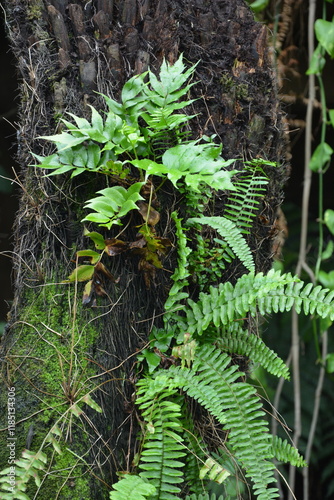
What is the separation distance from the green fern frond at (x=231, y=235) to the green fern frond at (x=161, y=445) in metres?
0.44

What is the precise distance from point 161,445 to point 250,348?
42cm

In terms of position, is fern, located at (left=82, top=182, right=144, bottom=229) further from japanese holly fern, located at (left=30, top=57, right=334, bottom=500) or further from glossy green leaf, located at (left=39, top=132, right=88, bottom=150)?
glossy green leaf, located at (left=39, top=132, right=88, bottom=150)

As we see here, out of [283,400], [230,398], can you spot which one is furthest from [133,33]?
[283,400]

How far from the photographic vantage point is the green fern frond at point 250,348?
66.6 inches

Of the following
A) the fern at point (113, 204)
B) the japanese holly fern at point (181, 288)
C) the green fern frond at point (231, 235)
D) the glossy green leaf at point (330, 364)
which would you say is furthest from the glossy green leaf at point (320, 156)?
the fern at point (113, 204)

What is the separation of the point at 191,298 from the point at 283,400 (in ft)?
7.41

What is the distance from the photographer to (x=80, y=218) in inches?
67.0

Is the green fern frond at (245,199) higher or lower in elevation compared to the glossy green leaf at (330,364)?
higher

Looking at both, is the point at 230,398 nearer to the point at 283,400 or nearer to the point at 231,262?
the point at 231,262

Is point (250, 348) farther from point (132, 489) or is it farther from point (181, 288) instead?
point (132, 489)

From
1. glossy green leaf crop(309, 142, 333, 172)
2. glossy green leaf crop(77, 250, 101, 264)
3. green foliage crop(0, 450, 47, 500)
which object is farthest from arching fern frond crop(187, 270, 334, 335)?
glossy green leaf crop(309, 142, 333, 172)

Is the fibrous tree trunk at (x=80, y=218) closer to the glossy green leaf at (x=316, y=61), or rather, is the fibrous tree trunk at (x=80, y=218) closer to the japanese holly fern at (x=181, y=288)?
the japanese holly fern at (x=181, y=288)

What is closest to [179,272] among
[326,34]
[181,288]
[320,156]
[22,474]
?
[181,288]

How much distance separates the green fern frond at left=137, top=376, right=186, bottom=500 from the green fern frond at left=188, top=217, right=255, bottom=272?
0.44 m
